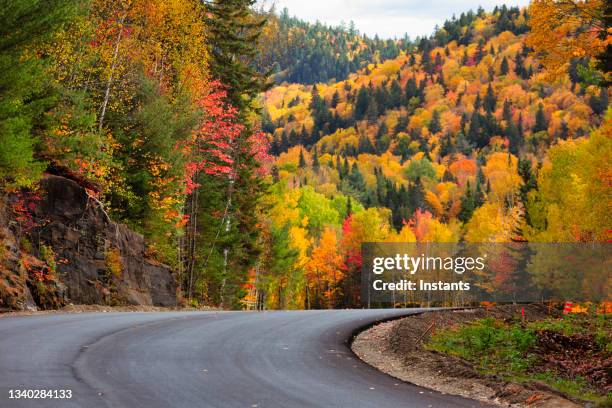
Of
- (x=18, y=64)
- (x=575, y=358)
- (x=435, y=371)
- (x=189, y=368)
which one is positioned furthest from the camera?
(x=18, y=64)

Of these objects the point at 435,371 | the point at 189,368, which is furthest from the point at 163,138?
the point at 435,371

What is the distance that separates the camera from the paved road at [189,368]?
9.41 metres

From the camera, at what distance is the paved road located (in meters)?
9.41

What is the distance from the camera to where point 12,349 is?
12.9m

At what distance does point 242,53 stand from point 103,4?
13106 millimetres

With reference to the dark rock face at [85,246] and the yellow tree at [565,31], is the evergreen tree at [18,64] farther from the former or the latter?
the yellow tree at [565,31]

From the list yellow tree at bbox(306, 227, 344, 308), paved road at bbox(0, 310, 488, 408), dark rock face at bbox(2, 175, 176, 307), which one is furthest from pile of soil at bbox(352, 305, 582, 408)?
yellow tree at bbox(306, 227, 344, 308)

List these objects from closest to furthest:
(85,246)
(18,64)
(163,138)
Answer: (18,64)
(85,246)
(163,138)

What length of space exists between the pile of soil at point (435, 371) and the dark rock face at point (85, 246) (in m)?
13.0

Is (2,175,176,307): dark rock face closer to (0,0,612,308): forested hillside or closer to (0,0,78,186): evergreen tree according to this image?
(0,0,612,308): forested hillside

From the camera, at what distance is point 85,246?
28.5 metres

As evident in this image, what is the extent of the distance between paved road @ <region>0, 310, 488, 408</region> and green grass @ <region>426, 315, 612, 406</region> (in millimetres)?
3296

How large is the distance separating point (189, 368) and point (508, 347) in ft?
35.9

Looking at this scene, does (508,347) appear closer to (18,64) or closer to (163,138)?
(18,64)
